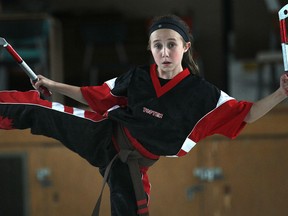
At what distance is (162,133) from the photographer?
3197mm

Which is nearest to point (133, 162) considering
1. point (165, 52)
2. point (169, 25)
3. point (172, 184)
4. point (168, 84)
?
point (168, 84)

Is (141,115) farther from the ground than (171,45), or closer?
closer

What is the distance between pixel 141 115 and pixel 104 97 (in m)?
0.23

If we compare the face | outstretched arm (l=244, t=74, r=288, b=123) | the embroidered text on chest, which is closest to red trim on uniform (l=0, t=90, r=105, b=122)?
the embroidered text on chest

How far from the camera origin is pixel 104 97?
3.35 metres

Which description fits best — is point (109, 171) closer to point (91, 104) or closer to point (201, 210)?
point (91, 104)

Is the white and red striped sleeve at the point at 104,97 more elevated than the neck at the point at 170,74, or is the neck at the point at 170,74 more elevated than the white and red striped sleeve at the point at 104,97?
the neck at the point at 170,74

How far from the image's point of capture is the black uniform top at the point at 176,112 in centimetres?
318

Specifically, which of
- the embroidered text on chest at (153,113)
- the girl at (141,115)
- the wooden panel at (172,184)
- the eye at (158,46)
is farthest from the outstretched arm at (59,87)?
the wooden panel at (172,184)

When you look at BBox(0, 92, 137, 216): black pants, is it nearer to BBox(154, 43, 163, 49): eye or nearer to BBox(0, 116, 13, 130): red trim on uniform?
BBox(0, 116, 13, 130): red trim on uniform

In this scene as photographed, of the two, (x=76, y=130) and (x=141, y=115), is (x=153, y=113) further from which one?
(x=76, y=130)

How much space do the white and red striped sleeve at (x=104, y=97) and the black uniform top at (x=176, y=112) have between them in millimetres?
74

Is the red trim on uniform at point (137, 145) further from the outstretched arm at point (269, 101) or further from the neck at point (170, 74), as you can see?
the outstretched arm at point (269, 101)

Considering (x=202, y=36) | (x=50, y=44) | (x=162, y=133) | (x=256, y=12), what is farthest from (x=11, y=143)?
(x=256, y=12)
